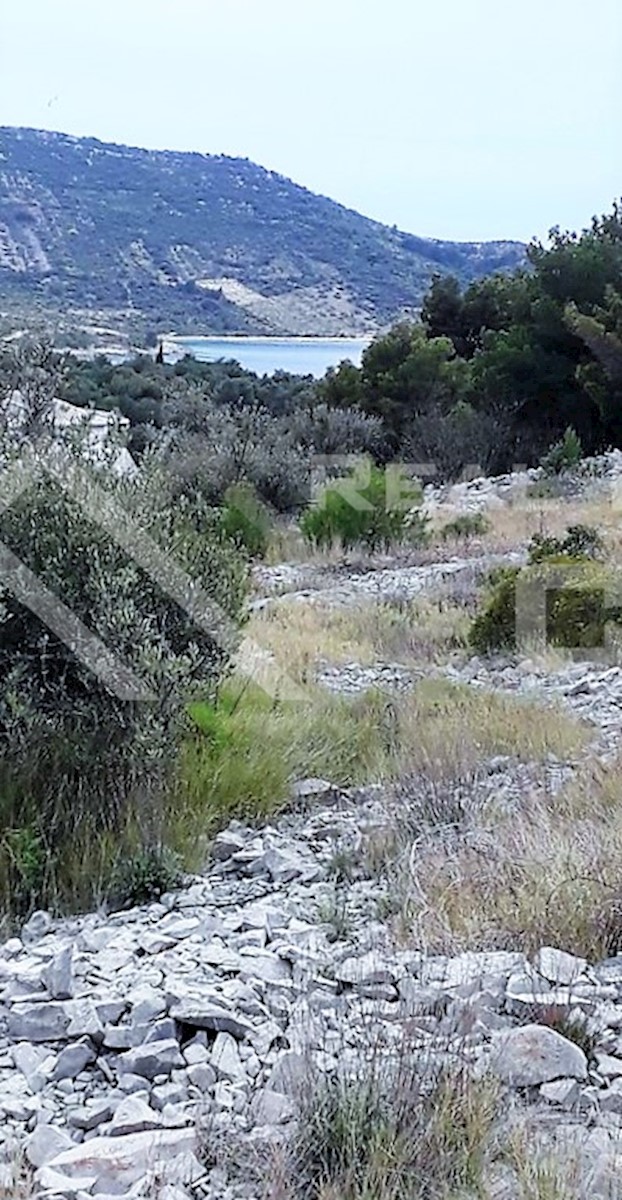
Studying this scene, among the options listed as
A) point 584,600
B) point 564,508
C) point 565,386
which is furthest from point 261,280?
point 584,600

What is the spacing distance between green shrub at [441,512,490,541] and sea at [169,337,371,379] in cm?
1362

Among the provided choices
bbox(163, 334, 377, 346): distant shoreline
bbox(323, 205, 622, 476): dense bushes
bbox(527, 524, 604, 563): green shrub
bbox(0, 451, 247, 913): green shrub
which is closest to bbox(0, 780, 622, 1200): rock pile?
bbox(0, 451, 247, 913): green shrub

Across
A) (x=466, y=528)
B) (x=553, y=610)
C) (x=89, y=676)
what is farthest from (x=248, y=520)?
(x=89, y=676)

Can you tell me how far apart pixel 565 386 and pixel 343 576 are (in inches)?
437

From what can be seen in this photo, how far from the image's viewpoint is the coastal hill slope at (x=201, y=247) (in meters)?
22.6

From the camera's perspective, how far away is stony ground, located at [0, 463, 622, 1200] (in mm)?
1885

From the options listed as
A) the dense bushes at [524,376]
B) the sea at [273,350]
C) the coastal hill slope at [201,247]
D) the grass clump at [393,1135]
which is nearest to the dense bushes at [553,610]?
the grass clump at [393,1135]

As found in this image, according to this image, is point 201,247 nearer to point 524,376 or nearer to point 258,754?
point 524,376

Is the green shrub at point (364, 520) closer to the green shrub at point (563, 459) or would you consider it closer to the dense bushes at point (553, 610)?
the dense bushes at point (553, 610)

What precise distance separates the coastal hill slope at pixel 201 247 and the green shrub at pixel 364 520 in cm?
993

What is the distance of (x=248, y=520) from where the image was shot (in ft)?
37.0

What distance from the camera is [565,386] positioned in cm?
1956

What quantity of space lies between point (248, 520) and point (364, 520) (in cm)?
119

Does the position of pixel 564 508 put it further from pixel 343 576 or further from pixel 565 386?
pixel 565 386
